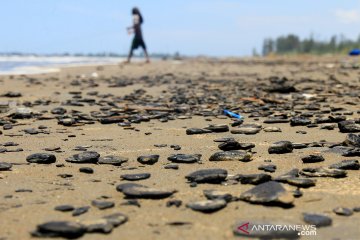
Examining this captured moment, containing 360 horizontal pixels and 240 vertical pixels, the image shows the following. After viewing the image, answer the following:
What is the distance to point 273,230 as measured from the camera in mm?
1667

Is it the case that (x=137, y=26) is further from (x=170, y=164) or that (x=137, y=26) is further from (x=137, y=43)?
(x=170, y=164)

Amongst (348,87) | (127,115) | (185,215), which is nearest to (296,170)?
(185,215)

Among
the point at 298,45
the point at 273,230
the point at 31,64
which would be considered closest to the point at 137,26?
the point at 31,64

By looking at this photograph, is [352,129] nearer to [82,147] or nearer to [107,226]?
[82,147]

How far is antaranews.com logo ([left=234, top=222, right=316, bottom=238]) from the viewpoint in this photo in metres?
1.65

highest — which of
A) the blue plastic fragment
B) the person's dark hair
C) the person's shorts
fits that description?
the person's dark hair

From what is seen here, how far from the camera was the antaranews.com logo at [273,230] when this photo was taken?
5.40 ft

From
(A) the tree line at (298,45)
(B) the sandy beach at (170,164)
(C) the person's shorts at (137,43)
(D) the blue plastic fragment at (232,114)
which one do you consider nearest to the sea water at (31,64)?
(C) the person's shorts at (137,43)

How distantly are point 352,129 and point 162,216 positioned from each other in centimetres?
247

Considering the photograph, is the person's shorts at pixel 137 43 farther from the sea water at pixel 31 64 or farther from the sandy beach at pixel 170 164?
the sandy beach at pixel 170 164

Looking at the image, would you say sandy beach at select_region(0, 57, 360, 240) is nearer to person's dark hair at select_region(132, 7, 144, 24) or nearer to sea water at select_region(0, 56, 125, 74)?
sea water at select_region(0, 56, 125, 74)

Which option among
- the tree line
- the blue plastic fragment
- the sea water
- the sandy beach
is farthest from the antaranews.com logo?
the tree line

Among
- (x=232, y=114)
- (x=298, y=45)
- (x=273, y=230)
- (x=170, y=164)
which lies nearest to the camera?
(x=273, y=230)

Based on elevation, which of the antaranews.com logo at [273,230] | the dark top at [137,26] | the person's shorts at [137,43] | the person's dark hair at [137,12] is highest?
the person's dark hair at [137,12]
